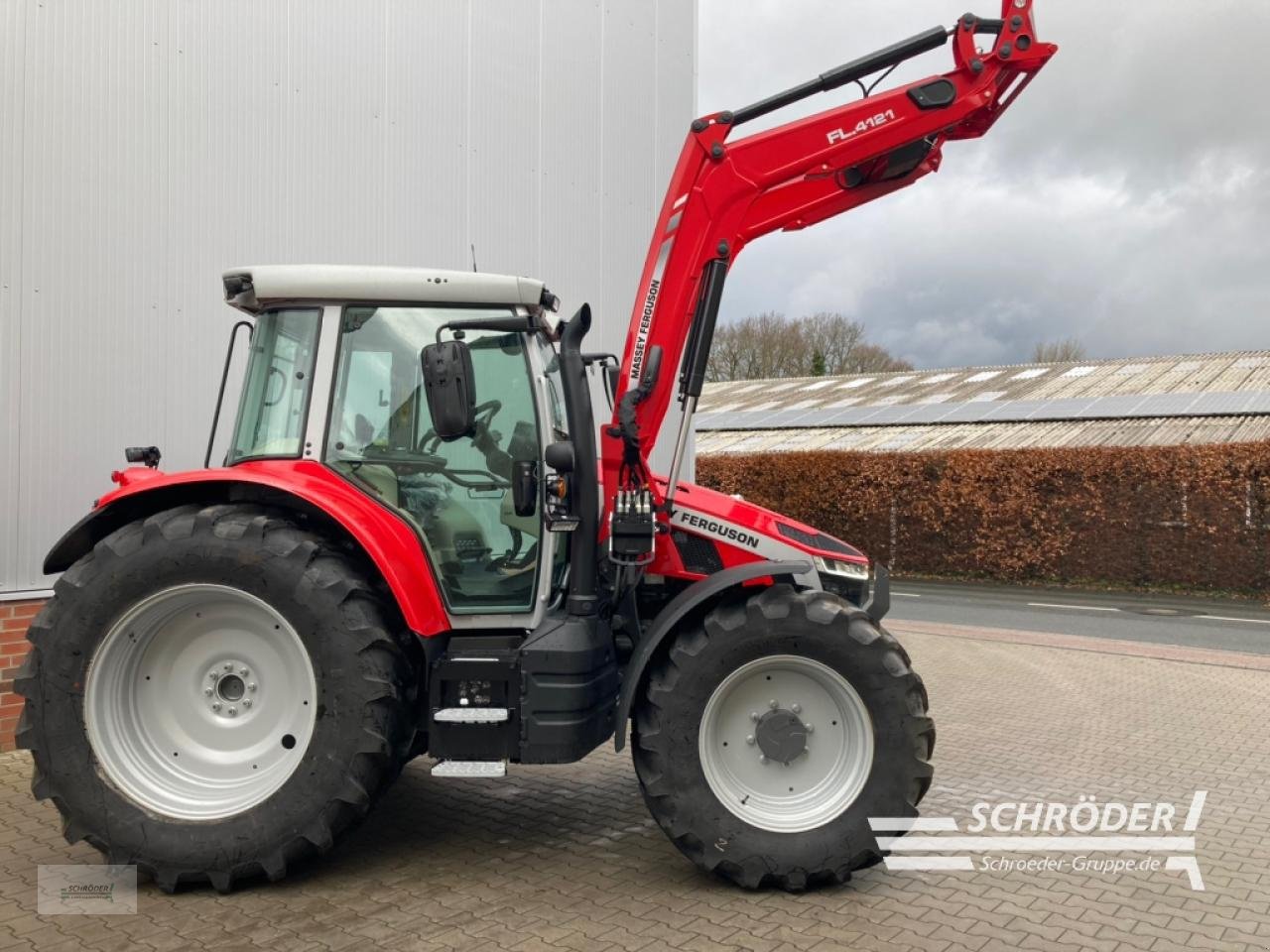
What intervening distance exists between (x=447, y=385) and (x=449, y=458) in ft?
1.72

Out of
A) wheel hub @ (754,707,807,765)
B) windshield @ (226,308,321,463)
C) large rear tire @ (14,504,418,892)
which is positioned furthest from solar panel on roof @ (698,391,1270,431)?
large rear tire @ (14,504,418,892)

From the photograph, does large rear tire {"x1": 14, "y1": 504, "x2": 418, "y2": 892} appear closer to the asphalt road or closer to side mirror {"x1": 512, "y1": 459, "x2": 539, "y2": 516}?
side mirror {"x1": 512, "y1": 459, "x2": 539, "y2": 516}

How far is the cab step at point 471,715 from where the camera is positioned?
4.13 metres

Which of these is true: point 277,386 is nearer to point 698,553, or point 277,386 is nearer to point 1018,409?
point 698,553

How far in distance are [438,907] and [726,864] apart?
1.18 m

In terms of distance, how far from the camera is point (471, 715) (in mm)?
4141

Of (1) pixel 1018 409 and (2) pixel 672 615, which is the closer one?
(2) pixel 672 615

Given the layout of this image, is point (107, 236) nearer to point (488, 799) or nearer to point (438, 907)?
point (488, 799)

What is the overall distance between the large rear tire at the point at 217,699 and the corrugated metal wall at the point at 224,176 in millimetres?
2293

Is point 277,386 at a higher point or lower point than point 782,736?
higher

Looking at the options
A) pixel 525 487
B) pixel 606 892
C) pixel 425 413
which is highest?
pixel 425 413

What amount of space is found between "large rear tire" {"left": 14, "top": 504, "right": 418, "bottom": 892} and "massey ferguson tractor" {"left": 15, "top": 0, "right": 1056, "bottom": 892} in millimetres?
12

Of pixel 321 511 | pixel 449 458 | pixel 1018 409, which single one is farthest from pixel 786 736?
pixel 1018 409

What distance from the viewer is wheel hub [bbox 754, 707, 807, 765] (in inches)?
164
